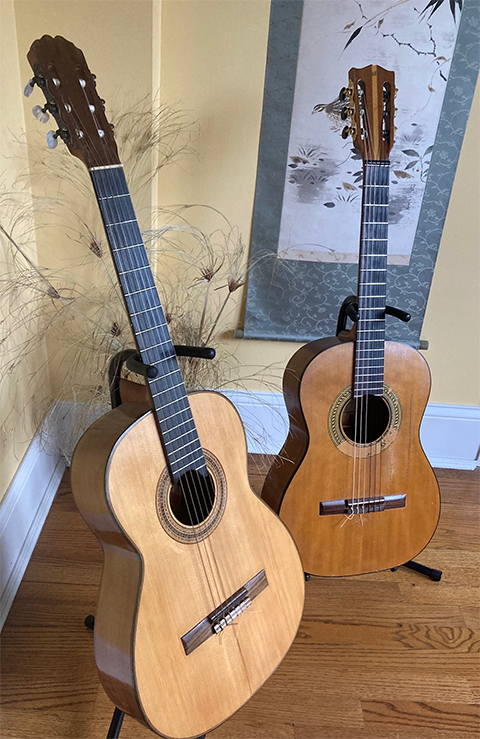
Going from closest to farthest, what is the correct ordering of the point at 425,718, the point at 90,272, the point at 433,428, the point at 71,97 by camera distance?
the point at 71,97 → the point at 425,718 → the point at 90,272 → the point at 433,428

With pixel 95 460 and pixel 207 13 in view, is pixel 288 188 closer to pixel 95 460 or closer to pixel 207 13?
pixel 207 13

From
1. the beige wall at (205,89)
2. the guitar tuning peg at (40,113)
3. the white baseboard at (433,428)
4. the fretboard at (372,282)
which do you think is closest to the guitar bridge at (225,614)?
the fretboard at (372,282)

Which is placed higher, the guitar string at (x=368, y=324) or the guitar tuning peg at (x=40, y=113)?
the guitar tuning peg at (x=40, y=113)

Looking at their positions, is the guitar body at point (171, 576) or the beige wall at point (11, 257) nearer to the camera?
the guitar body at point (171, 576)

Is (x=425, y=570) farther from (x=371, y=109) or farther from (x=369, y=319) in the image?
(x=371, y=109)

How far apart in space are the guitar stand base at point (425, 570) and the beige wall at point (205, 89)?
2.47ft

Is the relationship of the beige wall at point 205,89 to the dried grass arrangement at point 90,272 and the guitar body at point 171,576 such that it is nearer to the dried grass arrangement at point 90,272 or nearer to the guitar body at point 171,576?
the dried grass arrangement at point 90,272

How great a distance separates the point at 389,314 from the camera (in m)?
1.43

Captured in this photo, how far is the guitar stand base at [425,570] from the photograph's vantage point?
1.58 m

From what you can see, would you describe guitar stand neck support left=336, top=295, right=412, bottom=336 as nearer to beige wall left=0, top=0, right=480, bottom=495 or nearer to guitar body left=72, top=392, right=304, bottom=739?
guitar body left=72, top=392, right=304, bottom=739

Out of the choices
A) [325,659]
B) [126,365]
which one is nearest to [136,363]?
[126,365]

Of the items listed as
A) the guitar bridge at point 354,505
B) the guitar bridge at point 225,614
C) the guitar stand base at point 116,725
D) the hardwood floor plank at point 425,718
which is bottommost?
the hardwood floor plank at point 425,718

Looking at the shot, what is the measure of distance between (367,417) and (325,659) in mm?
614

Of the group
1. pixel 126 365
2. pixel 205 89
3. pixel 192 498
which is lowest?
pixel 192 498
